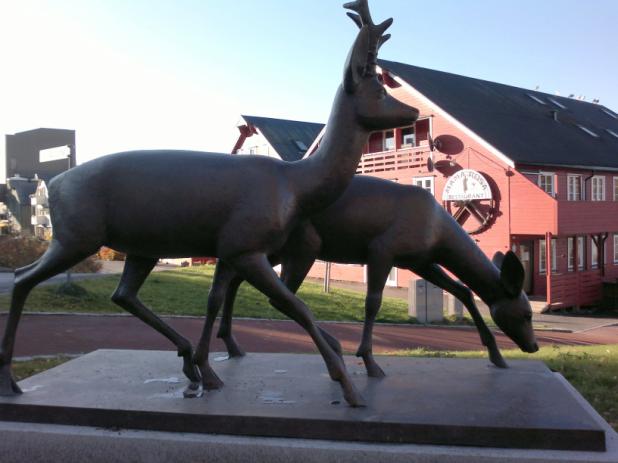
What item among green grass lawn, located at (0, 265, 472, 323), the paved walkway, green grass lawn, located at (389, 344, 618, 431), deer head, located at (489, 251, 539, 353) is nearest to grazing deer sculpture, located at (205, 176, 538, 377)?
deer head, located at (489, 251, 539, 353)

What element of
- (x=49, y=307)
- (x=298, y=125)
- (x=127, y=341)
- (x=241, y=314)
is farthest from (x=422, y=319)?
(x=298, y=125)

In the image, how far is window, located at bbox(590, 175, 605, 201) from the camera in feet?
80.8

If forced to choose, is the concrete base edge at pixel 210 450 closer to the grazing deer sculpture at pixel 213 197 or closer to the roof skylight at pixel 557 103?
the grazing deer sculpture at pixel 213 197

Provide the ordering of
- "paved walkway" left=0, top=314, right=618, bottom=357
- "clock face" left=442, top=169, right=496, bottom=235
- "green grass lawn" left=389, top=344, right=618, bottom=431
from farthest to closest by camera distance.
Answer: "clock face" left=442, top=169, right=496, bottom=235 → "paved walkway" left=0, top=314, right=618, bottom=357 → "green grass lawn" left=389, top=344, right=618, bottom=431

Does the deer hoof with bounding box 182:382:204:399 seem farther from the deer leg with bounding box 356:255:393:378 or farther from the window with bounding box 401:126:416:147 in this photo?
the window with bounding box 401:126:416:147

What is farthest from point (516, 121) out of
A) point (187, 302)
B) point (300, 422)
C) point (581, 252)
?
point (300, 422)

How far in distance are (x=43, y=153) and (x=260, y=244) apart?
8.60m

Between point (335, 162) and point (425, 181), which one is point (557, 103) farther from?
point (335, 162)

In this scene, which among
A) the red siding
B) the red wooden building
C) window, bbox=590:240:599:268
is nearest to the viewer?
the red siding

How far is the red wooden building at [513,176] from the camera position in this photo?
69.5ft

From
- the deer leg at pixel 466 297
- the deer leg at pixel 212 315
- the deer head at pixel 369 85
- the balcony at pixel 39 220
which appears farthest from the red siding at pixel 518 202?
the balcony at pixel 39 220

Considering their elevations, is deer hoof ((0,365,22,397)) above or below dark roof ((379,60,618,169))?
below

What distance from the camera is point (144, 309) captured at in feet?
15.7

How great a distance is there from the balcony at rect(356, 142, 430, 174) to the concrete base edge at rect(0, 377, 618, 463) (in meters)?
20.6
